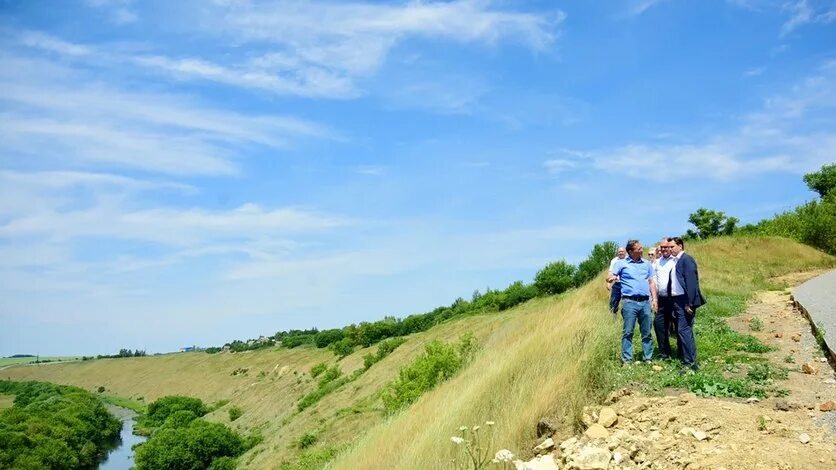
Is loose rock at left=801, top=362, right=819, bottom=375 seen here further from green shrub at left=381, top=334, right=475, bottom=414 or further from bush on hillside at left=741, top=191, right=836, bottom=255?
bush on hillside at left=741, top=191, right=836, bottom=255

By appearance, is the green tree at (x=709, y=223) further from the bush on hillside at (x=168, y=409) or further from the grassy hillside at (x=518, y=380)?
the bush on hillside at (x=168, y=409)

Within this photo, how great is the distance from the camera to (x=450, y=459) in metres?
6.34

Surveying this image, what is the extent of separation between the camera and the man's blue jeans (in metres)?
8.67

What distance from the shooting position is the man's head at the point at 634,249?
9406 millimetres

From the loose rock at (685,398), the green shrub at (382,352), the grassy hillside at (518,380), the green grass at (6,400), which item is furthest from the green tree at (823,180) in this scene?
the green grass at (6,400)

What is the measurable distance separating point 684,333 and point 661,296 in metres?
1.09

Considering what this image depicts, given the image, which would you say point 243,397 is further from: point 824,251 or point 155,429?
point 824,251

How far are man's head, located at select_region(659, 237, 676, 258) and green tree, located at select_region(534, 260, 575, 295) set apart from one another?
3264 centimetres

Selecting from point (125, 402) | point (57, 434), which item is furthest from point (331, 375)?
point (125, 402)

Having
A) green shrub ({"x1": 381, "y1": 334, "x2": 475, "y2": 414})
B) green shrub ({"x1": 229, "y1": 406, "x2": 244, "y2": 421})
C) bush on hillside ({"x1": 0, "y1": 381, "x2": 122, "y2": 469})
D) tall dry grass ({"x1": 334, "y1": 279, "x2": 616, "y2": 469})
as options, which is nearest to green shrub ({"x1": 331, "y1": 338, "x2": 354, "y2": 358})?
green shrub ({"x1": 229, "y1": 406, "x2": 244, "y2": 421})

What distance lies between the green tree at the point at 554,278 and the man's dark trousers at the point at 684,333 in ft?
110

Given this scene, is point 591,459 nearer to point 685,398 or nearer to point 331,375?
point 685,398

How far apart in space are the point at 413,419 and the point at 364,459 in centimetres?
110

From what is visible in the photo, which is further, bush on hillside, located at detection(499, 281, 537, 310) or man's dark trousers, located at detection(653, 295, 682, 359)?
bush on hillside, located at detection(499, 281, 537, 310)
